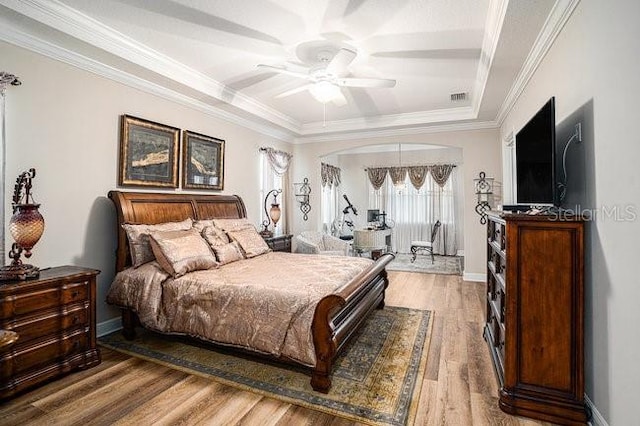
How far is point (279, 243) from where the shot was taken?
509 centimetres

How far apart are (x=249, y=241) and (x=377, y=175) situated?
5.71 m

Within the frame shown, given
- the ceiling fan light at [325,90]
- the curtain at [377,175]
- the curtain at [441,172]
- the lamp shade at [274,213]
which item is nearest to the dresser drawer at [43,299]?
the ceiling fan light at [325,90]

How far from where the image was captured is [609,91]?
165 centimetres

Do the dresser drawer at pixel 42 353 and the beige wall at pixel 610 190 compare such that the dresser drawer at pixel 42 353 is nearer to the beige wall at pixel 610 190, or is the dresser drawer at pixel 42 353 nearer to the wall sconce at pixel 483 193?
the beige wall at pixel 610 190

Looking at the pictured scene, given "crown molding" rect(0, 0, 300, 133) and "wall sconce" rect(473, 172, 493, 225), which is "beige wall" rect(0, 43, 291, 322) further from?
"wall sconce" rect(473, 172, 493, 225)

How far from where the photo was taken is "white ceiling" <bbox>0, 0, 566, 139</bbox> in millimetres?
2451

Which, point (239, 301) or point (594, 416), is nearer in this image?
point (594, 416)

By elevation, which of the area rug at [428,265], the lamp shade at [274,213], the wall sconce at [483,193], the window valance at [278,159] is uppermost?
the window valance at [278,159]

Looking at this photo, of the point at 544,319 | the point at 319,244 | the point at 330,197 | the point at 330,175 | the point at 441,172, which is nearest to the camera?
the point at 544,319

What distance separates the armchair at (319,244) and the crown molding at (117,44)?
226 centimetres

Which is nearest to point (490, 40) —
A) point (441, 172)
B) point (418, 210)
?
point (441, 172)

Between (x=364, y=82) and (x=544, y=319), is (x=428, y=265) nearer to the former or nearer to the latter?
(x=364, y=82)

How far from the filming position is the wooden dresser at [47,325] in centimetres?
211

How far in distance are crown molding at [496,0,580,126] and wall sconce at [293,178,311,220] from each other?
3739 mm
